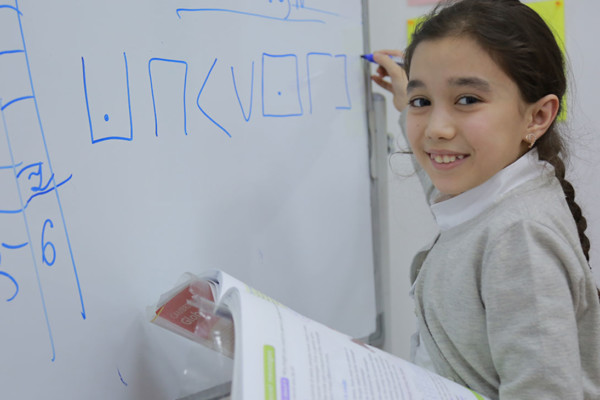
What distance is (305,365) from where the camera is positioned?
18.7 inches

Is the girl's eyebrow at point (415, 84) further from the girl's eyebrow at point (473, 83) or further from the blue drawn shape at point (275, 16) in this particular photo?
the blue drawn shape at point (275, 16)

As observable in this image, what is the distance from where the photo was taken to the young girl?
574 millimetres

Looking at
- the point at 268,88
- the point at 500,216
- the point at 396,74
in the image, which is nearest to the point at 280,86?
the point at 268,88

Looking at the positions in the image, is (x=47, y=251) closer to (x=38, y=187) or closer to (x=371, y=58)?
(x=38, y=187)

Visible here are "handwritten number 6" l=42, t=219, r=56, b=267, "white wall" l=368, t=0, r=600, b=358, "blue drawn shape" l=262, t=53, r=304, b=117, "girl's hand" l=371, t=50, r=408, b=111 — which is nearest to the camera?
"handwritten number 6" l=42, t=219, r=56, b=267

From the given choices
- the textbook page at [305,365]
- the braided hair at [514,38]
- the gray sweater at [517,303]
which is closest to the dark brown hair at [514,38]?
the braided hair at [514,38]

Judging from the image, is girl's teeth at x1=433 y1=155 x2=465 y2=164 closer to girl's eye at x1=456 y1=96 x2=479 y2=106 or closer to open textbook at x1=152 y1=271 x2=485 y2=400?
girl's eye at x1=456 y1=96 x2=479 y2=106

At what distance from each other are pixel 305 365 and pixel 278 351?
0.03 metres

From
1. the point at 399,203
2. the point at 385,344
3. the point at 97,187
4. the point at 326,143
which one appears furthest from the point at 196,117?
the point at 399,203

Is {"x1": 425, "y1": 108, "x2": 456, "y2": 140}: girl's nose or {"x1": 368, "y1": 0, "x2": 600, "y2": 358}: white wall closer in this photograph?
{"x1": 425, "y1": 108, "x2": 456, "y2": 140}: girl's nose

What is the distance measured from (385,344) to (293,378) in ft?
1.97

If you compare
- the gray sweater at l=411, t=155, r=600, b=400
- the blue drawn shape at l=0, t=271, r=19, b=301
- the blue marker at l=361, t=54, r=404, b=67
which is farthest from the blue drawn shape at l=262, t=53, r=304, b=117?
the blue drawn shape at l=0, t=271, r=19, b=301

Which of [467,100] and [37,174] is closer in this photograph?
[37,174]

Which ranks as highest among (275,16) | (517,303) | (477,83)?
(275,16)
